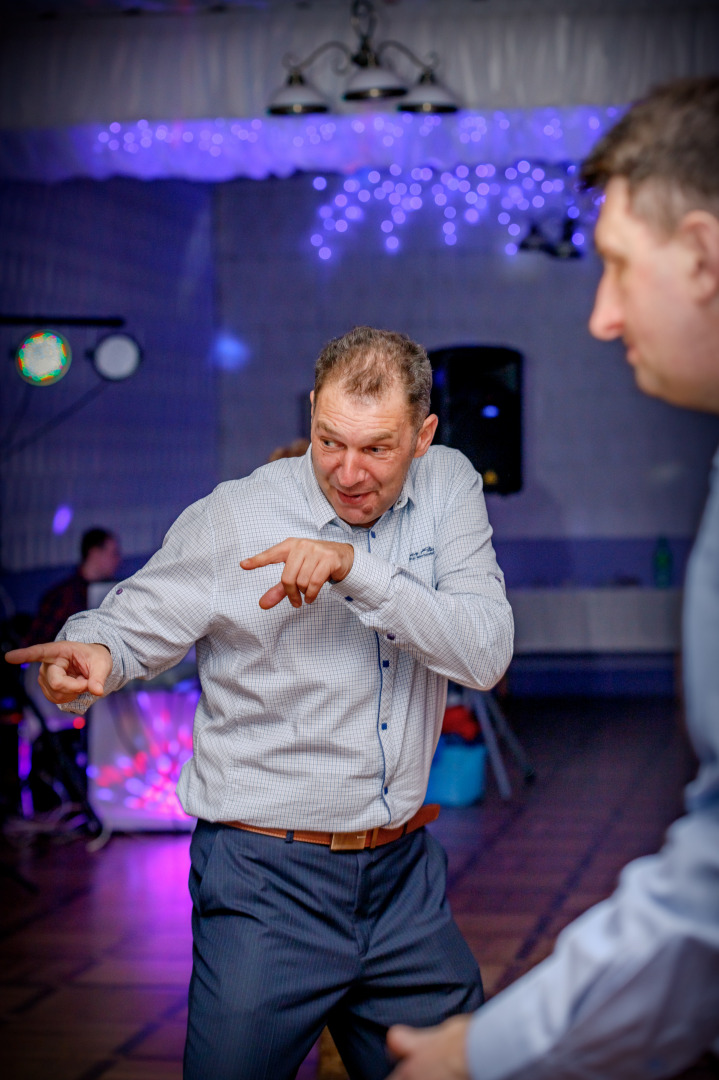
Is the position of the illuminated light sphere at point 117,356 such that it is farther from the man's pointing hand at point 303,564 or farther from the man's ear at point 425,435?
the man's pointing hand at point 303,564

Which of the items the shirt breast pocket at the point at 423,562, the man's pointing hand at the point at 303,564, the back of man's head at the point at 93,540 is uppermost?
the man's pointing hand at the point at 303,564

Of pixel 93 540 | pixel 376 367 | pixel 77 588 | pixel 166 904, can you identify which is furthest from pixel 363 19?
pixel 376 367

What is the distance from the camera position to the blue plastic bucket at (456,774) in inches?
205

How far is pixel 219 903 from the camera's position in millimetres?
1652

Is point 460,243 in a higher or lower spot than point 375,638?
higher

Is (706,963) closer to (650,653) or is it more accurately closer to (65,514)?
(65,514)

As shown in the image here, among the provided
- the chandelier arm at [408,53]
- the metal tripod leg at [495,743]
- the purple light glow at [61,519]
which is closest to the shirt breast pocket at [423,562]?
the metal tripod leg at [495,743]

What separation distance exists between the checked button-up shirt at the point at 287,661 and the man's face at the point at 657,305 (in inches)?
29.0

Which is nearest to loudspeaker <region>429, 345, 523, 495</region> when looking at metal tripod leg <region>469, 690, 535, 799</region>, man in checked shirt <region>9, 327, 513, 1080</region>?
metal tripod leg <region>469, 690, 535, 799</region>

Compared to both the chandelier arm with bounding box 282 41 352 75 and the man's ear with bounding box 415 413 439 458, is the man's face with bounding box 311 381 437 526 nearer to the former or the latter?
the man's ear with bounding box 415 413 439 458

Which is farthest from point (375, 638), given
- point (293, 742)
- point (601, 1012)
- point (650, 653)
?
point (650, 653)

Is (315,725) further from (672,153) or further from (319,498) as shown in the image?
(672,153)

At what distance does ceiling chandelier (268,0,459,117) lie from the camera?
4.70 metres

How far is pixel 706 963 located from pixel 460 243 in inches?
295
